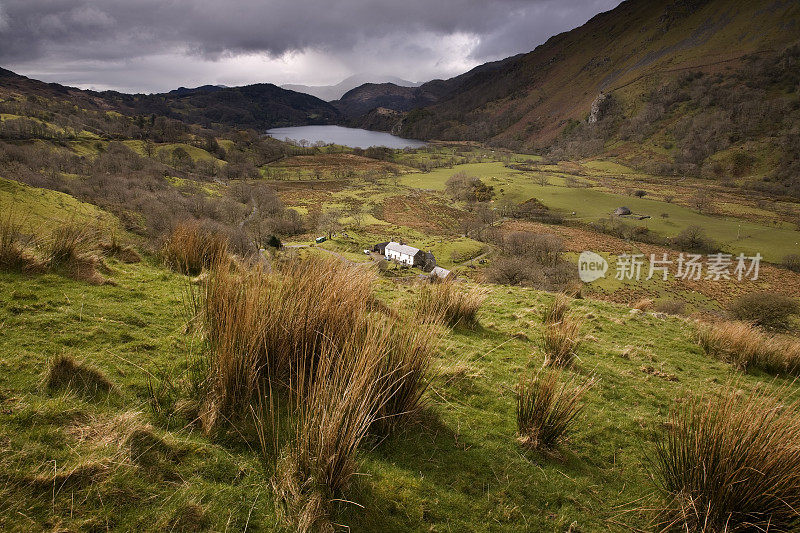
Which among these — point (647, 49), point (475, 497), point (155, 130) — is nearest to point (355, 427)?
point (475, 497)

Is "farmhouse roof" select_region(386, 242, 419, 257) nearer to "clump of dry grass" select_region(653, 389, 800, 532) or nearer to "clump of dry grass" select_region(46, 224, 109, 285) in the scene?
"clump of dry grass" select_region(46, 224, 109, 285)

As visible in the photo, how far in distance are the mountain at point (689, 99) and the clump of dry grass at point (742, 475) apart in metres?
111

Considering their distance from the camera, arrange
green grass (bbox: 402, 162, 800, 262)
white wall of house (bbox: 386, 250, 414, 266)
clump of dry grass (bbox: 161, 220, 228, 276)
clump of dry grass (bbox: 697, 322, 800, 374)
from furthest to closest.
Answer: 1. green grass (bbox: 402, 162, 800, 262)
2. white wall of house (bbox: 386, 250, 414, 266)
3. clump of dry grass (bbox: 697, 322, 800, 374)
4. clump of dry grass (bbox: 161, 220, 228, 276)

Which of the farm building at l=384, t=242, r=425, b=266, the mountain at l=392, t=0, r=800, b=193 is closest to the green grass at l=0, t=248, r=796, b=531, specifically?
the farm building at l=384, t=242, r=425, b=266

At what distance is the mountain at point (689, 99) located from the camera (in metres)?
89.7

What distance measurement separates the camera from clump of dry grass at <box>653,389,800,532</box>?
2.08 metres

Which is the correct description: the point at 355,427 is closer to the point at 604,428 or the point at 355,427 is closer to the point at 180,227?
the point at 604,428

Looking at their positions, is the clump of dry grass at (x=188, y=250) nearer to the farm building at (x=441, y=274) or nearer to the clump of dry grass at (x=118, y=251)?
the clump of dry grass at (x=118, y=251)

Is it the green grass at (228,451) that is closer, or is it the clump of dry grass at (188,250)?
the green grass at (228,451)

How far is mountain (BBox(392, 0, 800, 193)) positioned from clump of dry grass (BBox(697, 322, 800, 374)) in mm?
104469

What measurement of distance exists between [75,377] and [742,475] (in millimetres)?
4723

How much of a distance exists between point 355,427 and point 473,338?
4138 millimetres

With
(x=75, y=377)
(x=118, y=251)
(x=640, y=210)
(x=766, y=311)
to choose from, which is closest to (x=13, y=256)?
(x=118, y=251)

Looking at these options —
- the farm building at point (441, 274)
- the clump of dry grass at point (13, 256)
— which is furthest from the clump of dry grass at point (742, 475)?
the clump of dry grass at point (13, 256)
